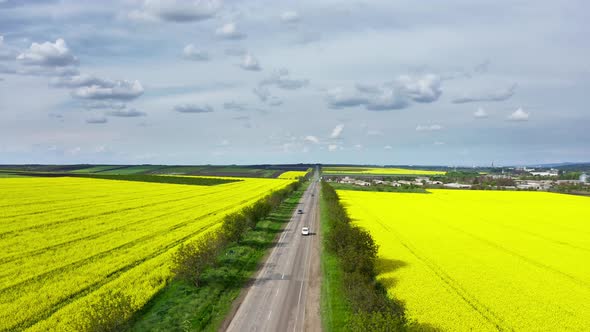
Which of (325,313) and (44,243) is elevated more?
(44,243)

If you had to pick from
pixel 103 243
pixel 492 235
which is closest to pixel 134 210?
pixel 103 243

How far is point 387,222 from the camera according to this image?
264 feet

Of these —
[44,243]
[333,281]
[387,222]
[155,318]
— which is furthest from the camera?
[387,222]

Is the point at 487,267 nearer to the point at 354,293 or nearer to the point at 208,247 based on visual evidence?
the point at 354,293

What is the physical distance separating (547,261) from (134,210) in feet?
249

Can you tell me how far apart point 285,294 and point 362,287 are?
366 inches

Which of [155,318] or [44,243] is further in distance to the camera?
[44,243]

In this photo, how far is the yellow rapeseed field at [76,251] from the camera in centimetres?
3200

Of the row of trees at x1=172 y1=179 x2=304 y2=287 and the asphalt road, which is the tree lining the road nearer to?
the asphalt road

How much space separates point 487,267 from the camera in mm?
46938

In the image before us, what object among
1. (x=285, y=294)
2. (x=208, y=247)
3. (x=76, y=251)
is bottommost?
(x=285, y=294)

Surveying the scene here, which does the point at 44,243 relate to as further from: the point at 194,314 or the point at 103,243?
the point at 194,314

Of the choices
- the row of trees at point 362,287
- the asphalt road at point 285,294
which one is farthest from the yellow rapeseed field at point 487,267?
the asphalt road at point 285,294

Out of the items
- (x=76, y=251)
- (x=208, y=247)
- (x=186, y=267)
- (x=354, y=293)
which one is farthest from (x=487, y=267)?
(x=76, y=251)
